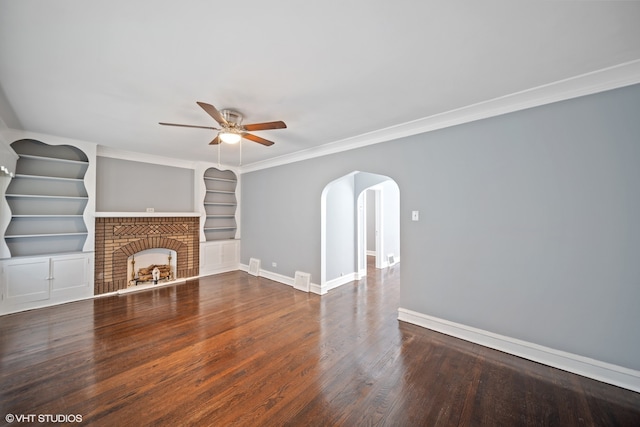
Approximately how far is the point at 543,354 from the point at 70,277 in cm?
649

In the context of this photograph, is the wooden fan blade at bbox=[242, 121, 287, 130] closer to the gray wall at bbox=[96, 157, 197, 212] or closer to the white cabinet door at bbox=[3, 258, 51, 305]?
the gray wall at bbox=[96, 157, 197, 212]

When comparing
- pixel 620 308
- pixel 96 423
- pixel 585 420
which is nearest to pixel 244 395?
pixel 96 423

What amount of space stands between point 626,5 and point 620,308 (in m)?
2.29

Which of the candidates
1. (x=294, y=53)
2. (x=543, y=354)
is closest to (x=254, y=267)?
(x=294, y=53)

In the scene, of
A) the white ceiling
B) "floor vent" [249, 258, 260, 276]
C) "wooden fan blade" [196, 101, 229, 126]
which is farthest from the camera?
"floor vent" [249, 258, 260, 276]

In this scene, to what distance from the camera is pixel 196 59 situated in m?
1.93

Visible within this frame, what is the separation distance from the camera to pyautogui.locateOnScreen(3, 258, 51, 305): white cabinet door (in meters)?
3.55

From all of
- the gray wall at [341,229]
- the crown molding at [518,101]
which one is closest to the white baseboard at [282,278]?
the gray wall at [341,229]

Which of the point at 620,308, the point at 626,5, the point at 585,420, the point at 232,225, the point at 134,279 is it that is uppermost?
the point at 626,5

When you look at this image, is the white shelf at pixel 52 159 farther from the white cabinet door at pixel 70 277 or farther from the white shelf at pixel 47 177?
the white cabinet door at pixel 70 277

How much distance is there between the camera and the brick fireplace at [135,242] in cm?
441

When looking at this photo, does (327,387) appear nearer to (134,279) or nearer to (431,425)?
(431,425)

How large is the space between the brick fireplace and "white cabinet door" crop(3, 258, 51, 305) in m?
0.62

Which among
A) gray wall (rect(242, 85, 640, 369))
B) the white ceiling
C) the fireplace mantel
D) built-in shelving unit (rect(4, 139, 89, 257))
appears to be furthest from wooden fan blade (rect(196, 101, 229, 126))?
built-in shelving unit (rect(4, 139, 89, 257))
